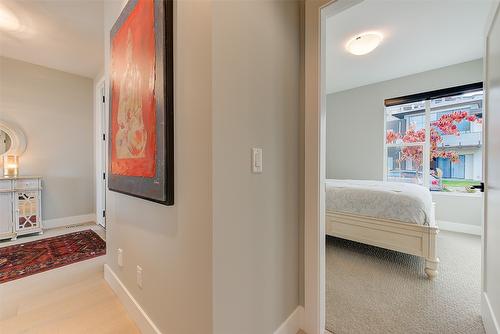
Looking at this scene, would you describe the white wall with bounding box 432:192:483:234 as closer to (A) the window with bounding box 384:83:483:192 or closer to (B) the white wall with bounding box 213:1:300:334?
(A) the window with bounding box 384:83:483:192

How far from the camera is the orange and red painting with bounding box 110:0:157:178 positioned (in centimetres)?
115

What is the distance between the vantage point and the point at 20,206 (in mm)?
2881

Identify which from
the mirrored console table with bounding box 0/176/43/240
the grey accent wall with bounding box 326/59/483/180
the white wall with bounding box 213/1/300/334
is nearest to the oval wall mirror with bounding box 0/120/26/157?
the mirrored console table with bounding box 0/176/43/240

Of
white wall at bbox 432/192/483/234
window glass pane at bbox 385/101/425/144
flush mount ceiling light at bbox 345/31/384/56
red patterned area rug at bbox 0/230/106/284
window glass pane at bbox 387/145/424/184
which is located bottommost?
red patterned area rug at bbox 0/230/106/284

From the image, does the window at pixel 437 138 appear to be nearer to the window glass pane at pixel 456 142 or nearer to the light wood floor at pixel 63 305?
the window glass pane at pixel 456 142

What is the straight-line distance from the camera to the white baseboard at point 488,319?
3.69ft

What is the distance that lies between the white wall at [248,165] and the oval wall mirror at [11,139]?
386cm

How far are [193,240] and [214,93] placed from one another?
2.10 feet

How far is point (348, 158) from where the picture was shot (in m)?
4.61

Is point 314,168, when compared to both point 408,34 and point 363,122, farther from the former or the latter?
point 363,122

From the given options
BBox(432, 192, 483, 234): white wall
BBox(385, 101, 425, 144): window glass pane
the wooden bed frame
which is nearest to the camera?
the wooden bed frame

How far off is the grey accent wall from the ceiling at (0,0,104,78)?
173 inches

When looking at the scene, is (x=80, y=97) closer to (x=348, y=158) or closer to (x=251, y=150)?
(x=251, y=150)

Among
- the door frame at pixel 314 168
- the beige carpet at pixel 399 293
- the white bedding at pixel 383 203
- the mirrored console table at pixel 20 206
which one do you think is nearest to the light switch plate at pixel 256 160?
the door frame at pixel 314 168
